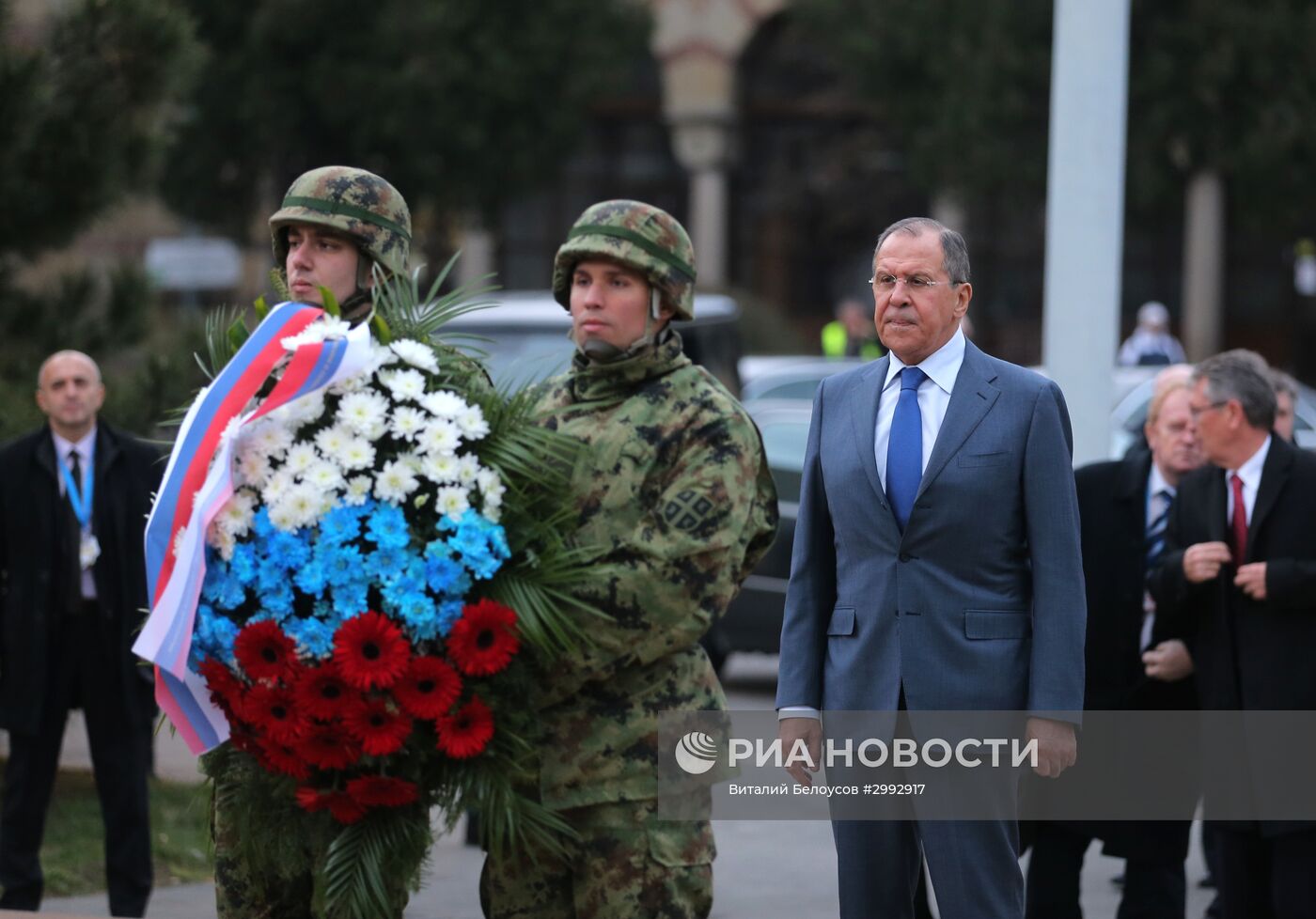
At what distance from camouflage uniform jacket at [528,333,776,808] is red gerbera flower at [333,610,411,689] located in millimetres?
416

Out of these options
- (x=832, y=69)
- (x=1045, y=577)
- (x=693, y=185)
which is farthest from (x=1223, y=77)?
(x=1045, y=577)

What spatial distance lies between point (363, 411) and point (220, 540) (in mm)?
375

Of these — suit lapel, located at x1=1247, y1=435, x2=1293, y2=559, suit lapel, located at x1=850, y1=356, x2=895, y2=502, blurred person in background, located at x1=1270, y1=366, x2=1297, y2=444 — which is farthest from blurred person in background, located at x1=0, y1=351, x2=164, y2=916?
blurred person in background, located at x1=1270, y1=366, x2=1297, y2=444

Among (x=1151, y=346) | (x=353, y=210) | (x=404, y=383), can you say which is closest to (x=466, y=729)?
(x=404, y=383)

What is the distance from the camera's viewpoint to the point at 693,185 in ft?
124

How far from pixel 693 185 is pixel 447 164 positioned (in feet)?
37.7

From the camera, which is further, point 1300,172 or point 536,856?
point 1300,172

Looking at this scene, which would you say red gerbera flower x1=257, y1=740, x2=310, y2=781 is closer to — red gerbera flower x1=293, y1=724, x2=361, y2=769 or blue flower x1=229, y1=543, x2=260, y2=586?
red gerbera flower x1=293, y1=724, x2=361, y2=769

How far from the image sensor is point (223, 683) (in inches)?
149

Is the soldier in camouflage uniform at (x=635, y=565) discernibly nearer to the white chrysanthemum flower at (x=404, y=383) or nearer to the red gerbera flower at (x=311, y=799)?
the white chrysanthemum flower at (x=404, y=383)

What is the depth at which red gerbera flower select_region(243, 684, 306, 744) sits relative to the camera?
3668 millimetres

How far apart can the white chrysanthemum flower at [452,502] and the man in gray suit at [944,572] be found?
108 centimetres

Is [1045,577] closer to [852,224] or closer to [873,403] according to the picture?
[873,403]

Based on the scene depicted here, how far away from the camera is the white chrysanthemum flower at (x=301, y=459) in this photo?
3777 mm
